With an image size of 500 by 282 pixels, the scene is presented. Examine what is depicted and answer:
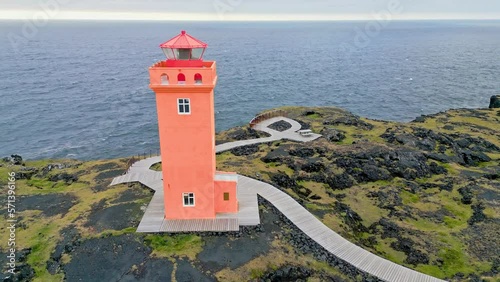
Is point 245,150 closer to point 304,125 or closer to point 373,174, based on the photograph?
point 304,125

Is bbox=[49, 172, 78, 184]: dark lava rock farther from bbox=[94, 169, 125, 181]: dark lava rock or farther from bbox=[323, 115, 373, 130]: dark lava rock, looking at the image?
bbox=[323, 115, 373, 130]: dark lava rock

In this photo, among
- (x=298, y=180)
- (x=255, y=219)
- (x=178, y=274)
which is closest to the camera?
(x=178, y=274)

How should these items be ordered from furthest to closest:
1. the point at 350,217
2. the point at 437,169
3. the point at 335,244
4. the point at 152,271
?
the point at 437,169 < the point at 350,217 < the point at 335,244 < the point at 152,271

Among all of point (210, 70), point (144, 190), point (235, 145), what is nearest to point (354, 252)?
point (210, 70)

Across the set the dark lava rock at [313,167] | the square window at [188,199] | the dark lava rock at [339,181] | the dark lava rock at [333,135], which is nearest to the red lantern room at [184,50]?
the square window at [188,199]

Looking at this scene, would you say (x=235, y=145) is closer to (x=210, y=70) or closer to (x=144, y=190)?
(x=144, y=190)

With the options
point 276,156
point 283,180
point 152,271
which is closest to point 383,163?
point 276,156

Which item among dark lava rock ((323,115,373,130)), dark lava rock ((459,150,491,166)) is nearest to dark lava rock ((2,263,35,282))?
dark lava rock ((323,115,373,130))
